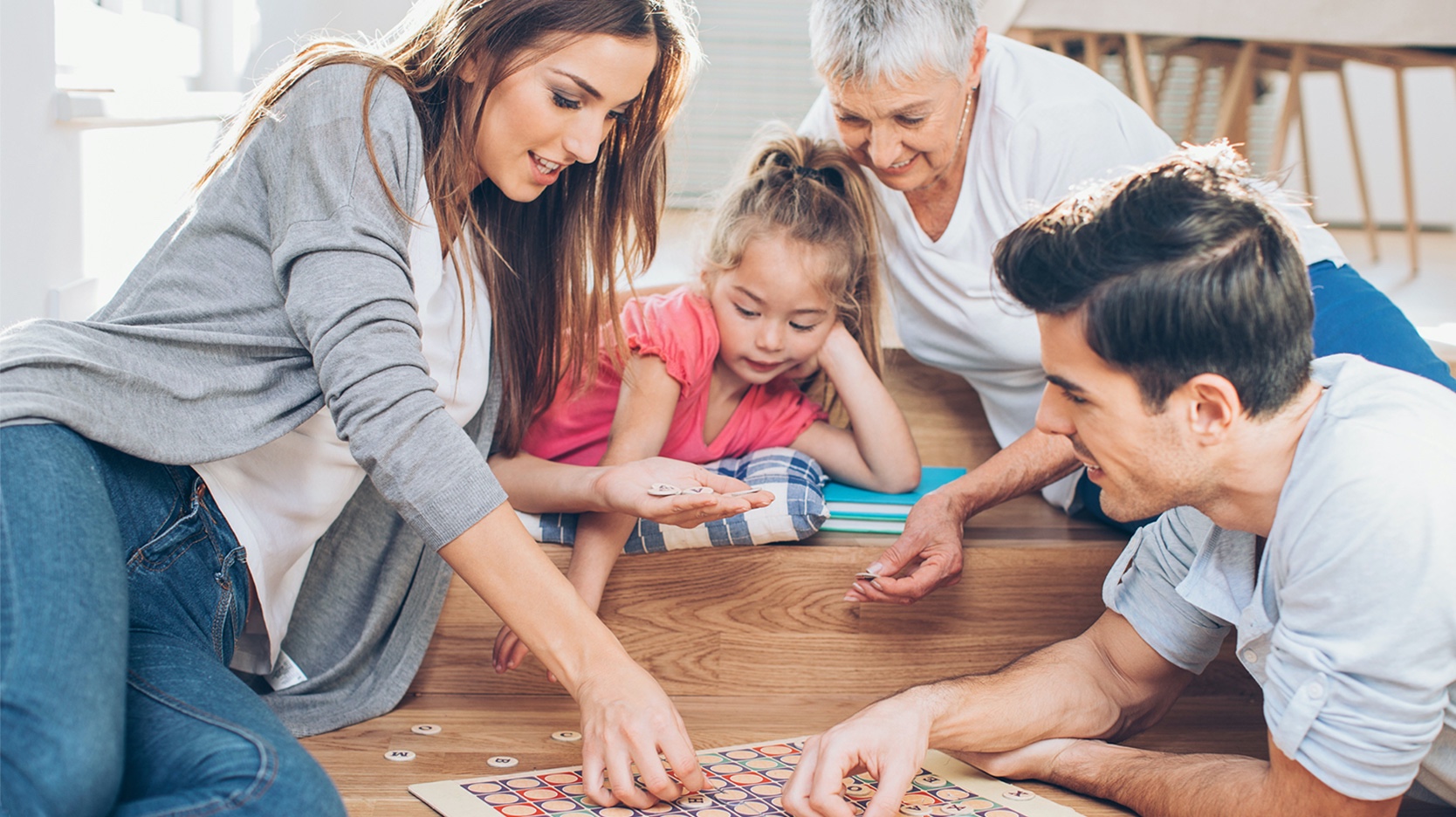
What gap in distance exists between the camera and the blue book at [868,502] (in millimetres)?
1587

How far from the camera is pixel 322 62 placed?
116 centimetres

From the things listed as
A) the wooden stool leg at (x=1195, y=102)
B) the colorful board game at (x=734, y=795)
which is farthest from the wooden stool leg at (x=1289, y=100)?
the colorful board game at (x=734, y=795)

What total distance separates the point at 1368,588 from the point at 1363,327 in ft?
2.04

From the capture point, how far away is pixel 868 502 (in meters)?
1.62

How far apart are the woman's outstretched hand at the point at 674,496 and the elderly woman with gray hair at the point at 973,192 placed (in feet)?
0.76

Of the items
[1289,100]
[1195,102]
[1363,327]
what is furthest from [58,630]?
[1195,102]

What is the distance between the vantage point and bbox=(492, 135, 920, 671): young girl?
156 centimetres

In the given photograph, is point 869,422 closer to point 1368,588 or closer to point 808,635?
point 808,635

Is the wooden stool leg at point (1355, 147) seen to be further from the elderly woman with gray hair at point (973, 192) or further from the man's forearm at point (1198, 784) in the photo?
the man's forearm at point (1198, 784)

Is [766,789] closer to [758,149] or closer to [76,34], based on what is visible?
[758,149]

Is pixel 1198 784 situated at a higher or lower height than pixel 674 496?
lower

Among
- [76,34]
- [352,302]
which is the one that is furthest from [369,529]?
[76,34]

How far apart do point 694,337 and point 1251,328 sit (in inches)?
31.4

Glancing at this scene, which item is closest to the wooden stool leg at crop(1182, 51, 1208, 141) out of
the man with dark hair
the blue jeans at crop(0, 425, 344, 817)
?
the man with dark hair
